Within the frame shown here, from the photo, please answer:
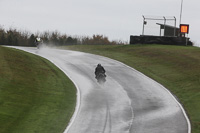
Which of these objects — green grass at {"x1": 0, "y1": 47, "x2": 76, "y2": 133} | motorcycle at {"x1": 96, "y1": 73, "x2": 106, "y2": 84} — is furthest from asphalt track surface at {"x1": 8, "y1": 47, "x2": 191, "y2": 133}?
green grass at {"x1": 0, "y1": 47, "x2": 76, "y2": 133}

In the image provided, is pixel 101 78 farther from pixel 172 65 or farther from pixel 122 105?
pixel 172 65

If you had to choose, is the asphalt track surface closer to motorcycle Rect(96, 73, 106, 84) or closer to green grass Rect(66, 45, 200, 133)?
motorcycle Rect(96, 73, 106, 84)

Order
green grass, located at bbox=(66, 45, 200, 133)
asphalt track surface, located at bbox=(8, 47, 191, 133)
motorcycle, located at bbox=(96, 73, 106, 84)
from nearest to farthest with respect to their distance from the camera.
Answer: asphalt track surface, located at bbox=(8, 47, 191, 133), green grass, located at bbox=(66, 45, 200, 133), motorcycle, located at bbox=(96, 73, 106, 84)

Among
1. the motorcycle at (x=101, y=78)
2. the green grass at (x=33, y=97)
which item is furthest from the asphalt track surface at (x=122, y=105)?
the green grass at (x=33, y=97)

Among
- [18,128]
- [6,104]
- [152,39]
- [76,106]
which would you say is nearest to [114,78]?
[76,106]

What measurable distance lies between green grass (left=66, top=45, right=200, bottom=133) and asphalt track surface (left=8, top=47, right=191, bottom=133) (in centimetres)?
79

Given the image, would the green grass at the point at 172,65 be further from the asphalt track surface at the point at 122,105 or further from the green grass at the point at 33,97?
the green grass at the point at 33,97

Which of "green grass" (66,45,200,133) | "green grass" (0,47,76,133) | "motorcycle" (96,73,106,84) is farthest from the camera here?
"motorcycle" (96,73,106,84)

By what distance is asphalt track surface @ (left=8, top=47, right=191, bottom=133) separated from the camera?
19895mm

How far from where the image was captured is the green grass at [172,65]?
26.2m

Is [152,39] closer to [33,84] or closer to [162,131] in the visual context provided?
[33,84]

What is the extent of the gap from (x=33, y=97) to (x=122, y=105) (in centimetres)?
548

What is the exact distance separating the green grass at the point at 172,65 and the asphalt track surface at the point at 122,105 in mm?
788

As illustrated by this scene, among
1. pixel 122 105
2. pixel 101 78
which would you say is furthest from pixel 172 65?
pixel 122 105
